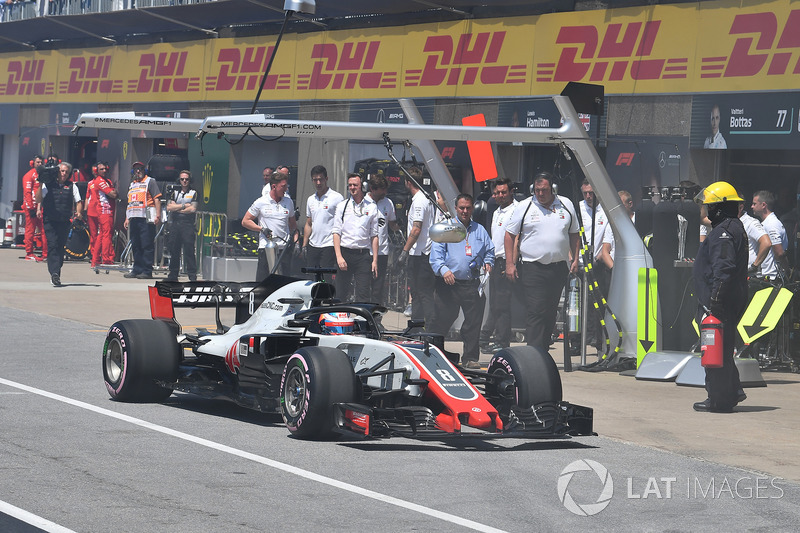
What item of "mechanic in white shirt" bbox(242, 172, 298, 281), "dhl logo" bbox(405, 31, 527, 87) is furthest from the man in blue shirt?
"dhl logo" bbox(405, 31, 527, 87)

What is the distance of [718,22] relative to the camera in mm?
16547

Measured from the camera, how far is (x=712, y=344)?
1140 cm

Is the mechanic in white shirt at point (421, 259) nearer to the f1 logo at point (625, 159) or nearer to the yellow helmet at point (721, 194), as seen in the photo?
the f1 logo at point (625, 159)

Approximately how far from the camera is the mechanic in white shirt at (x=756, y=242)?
14.6 meters

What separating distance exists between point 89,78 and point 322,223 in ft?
54.8

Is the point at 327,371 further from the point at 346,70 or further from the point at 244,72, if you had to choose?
the point at 244,72

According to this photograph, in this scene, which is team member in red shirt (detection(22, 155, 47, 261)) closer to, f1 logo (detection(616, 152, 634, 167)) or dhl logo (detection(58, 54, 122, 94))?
dhl logo (detection(58, 54, 122, 94))

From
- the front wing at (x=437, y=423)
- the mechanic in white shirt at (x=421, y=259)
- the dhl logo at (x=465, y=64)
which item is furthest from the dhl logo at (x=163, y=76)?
the front wing at (x=437, y=423)

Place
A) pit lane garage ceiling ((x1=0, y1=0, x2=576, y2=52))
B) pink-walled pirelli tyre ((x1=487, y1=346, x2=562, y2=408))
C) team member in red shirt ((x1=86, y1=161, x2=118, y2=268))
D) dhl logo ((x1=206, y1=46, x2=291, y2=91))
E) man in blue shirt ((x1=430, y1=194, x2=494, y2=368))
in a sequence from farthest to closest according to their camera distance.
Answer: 1. team member in red shirt ((x1=86, y1=161, x2=118, y2=268))
2. dhl logo ((x1=206, y1=46, x2=291, y2=91))
3. pit lane garage ceiling ((x1=0, y1=0, x2=576, y2=52))
4. man in blue shirt ((x1=430, y1=194, x2=494, y2=368))
5. pink-walled pirelli tyre ((x1=487, y1=346, x2=562, y2=408))

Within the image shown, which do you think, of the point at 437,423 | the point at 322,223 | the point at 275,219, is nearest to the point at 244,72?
the point at 275,219

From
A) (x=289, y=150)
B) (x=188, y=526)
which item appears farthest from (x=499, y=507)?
(x=289, y=150)

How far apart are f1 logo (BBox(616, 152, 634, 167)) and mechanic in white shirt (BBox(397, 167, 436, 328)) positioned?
309cm

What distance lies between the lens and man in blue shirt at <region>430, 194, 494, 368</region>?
1398 centimetres

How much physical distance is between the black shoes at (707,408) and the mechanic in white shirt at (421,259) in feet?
12.2
